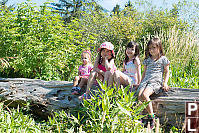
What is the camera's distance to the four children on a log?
2.75 meters

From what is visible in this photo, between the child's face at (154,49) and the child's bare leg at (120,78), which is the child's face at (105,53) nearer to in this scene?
the child's bare leg at (120,78)

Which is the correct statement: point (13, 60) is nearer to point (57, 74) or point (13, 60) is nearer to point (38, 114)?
point (57, 74)

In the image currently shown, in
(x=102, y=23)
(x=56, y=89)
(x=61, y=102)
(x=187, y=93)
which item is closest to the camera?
(x=187, y=93)

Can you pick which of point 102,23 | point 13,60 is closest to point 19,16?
point 13,60

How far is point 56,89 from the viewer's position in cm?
355

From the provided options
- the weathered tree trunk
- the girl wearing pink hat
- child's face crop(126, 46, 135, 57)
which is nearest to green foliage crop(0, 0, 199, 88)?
the weathered tree trunk

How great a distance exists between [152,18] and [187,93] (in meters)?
9.07

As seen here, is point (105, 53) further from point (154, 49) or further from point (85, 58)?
point (154, 49)

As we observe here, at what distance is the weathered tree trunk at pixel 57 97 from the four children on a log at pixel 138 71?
0.60 feet

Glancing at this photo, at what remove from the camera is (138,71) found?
10.6 ft

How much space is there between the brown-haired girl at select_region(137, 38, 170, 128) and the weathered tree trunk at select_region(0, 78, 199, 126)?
0.16 meters

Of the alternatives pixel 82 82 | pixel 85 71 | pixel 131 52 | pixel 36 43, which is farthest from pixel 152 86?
pixel 36 43

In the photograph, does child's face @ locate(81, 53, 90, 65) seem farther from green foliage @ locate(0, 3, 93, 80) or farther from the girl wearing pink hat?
green foliage @ locate(0, 3, 93, 80)

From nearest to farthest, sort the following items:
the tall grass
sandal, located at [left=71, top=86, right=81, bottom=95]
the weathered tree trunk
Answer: the weathered tree trunk
sandal, located at [left=71, top=86, right=81, bottom=95]
the tall grass
